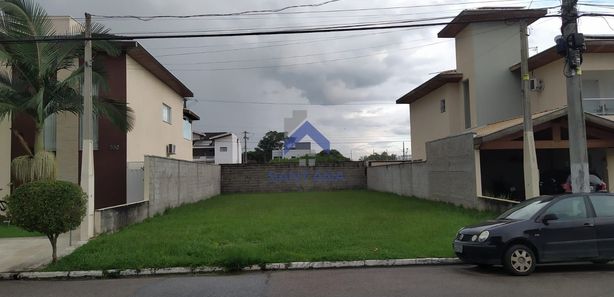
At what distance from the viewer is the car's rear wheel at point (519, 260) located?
8.98 metres

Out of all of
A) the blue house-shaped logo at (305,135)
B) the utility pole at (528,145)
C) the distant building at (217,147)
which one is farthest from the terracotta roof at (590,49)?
the distant building at (217,147)

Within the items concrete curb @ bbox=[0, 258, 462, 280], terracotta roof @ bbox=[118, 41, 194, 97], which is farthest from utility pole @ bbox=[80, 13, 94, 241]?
terracotta roof @ bbox=[118, 41, 194, 97]

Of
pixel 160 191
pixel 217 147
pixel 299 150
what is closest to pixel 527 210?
pixel 160 191

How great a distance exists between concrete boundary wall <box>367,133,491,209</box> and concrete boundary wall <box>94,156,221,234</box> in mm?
11371

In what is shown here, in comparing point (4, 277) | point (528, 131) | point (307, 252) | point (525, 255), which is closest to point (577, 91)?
point (528, 131)

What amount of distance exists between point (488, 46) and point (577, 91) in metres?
15.5

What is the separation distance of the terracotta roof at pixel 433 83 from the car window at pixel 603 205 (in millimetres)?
20224

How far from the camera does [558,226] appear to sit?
9.32 meters

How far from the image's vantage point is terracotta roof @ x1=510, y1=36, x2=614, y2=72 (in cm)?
2283

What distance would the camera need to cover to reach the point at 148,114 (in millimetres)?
24875

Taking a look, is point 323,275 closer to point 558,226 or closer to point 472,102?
point 558,226

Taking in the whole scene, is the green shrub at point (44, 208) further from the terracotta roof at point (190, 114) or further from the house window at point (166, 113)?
the terracotta roof at point (190, 114)

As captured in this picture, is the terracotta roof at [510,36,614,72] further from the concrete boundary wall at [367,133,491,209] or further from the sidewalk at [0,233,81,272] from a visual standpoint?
the sidewalk at [0,233,81,272]

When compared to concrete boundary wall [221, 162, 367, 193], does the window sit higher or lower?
higher
